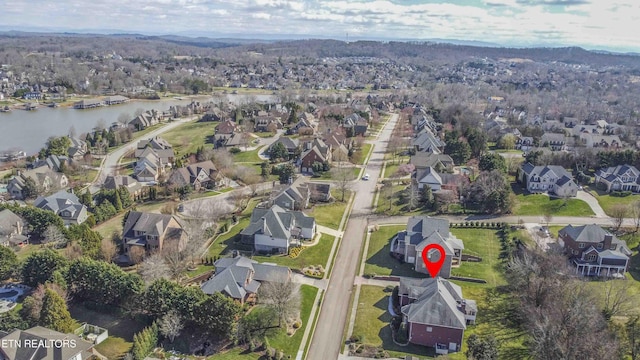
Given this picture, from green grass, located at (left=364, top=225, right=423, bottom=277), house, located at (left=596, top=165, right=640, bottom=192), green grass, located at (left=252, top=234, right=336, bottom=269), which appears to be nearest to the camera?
green grass, located at (left=364, top=225, right=423, bottom=277)

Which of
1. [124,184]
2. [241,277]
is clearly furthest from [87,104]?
[241,277]

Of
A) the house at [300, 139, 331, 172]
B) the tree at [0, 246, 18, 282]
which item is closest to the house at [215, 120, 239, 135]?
the house at [300, 139, 331, 172]

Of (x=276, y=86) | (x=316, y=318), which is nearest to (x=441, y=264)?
(x=316, y=318)

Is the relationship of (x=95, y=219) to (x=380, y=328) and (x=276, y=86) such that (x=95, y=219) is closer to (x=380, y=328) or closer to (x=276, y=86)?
(x=380, y=328)

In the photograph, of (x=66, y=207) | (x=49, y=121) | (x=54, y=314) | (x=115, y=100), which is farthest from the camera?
(x=115, y=100)

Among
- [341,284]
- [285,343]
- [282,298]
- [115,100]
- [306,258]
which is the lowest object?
[285,343]

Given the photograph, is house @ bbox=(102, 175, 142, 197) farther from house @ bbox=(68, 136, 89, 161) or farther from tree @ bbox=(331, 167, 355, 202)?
tree @ bbox=(331, 167, 355, 202)

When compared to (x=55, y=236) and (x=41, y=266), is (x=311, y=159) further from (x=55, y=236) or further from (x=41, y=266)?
(x=41, y=266)

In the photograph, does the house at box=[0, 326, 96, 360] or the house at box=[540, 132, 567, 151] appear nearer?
the house at box=[0, 326, 96, 360]
